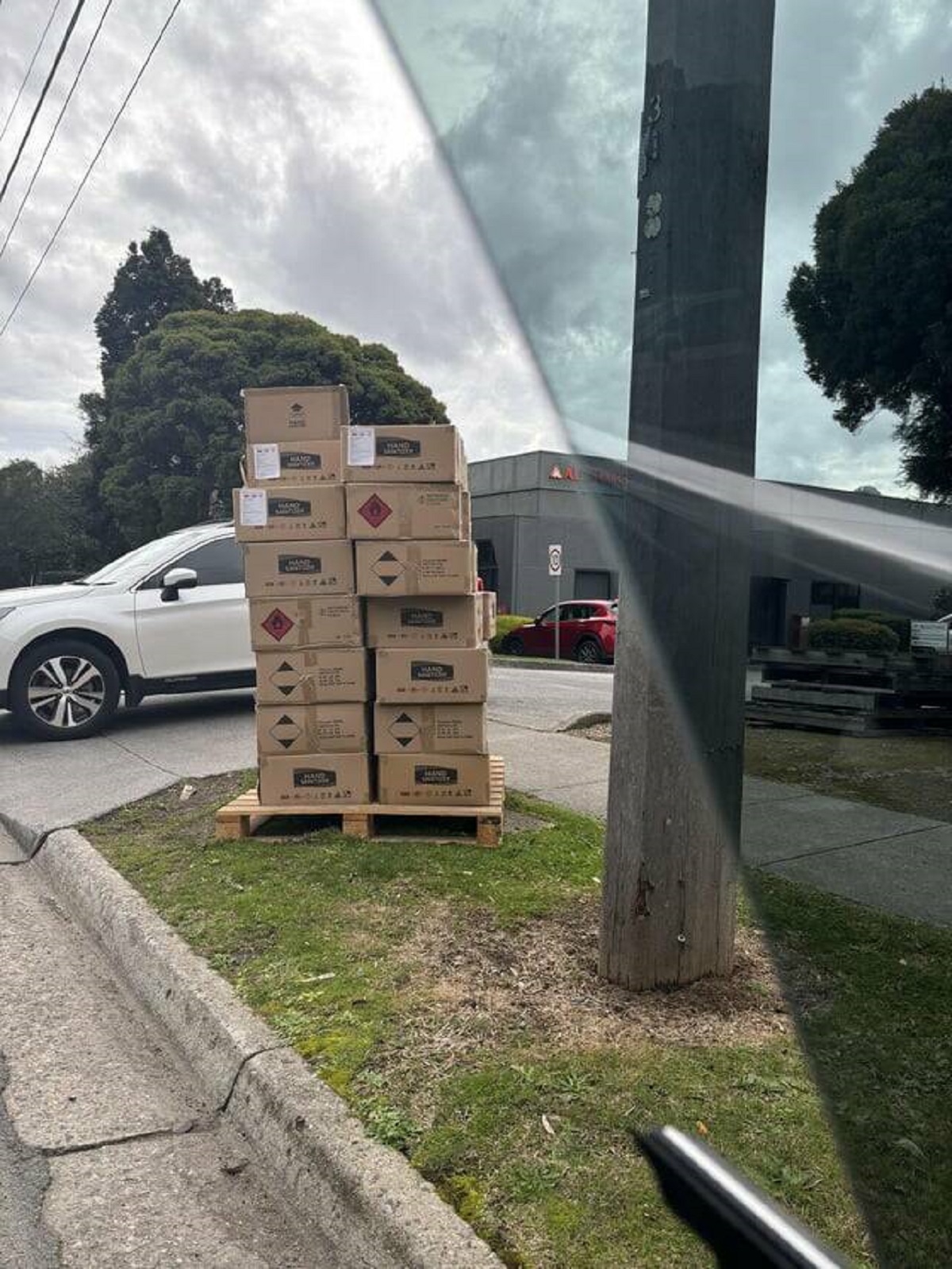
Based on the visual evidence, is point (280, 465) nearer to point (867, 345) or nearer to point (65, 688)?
point (867, 345)

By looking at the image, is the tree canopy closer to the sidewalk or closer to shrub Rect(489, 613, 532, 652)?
shrub Rect(489, 613, 532, 652)

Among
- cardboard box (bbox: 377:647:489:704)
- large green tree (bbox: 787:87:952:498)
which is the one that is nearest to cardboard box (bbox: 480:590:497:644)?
cardboard box (bbox: 377:647:489:704)

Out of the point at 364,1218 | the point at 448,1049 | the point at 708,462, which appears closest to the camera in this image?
the point at 364,1218

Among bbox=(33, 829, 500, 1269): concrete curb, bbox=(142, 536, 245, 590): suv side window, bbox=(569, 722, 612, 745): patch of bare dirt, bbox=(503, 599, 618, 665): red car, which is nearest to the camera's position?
bbox=(33, 829, 500, 1269): concrete curb

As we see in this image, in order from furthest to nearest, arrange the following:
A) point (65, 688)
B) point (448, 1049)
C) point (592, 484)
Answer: point (65, 688), point (592, 484), point (448, 1049)

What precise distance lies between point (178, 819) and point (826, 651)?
374 centimetres

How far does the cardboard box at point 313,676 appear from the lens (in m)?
5.06

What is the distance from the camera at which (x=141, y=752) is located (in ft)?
24.4

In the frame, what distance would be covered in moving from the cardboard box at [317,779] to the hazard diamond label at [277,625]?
2.07 feet

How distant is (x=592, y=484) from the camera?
3.84m

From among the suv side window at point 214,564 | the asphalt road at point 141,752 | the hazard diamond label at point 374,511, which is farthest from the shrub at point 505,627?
the hazard diamond label at point 374,511

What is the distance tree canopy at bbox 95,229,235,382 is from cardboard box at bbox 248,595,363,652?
31.6 m

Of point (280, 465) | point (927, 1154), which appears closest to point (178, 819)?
point (280, 465)

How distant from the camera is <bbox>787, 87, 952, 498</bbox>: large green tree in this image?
8.45 ft
